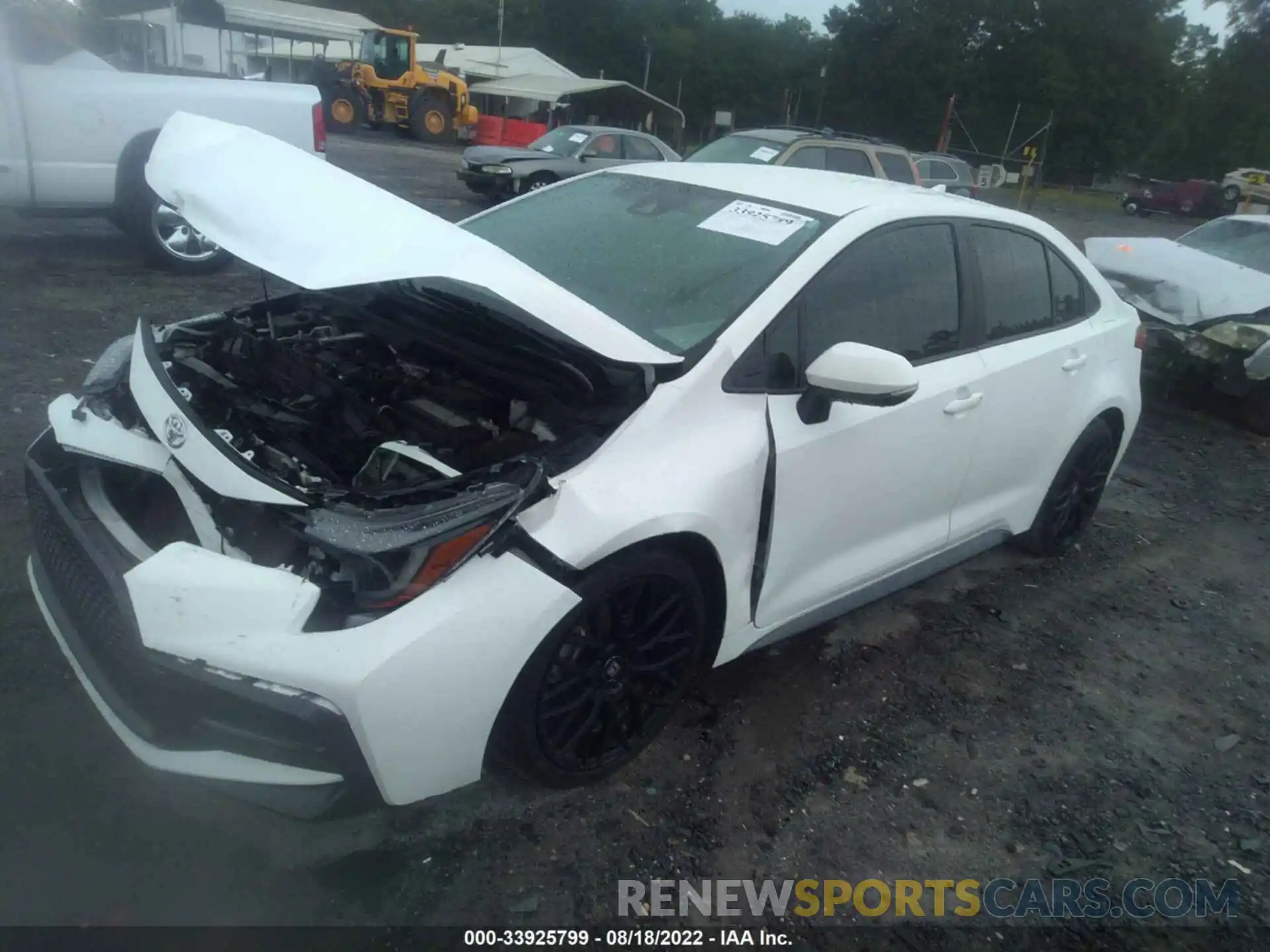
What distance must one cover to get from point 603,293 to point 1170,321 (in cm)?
608

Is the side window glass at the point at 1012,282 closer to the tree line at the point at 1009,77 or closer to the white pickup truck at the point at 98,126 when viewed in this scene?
the white pickup truck at the point at 98,126

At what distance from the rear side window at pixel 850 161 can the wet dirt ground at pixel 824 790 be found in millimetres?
8080

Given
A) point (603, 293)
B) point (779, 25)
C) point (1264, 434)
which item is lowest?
point (1264, 434)

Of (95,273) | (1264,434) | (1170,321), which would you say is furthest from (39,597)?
(1264,434)

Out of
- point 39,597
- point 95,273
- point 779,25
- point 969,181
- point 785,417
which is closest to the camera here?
point 39,597

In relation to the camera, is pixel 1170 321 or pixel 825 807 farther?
pixel 1170 321

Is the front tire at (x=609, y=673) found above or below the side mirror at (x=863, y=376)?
below

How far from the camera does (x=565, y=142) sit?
15180 mm

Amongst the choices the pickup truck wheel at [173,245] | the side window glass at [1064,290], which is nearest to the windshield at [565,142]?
the pickup truck wheel at [173,245]

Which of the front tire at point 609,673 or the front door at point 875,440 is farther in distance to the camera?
the front door at point 875,440

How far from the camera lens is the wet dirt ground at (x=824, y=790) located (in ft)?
7.55

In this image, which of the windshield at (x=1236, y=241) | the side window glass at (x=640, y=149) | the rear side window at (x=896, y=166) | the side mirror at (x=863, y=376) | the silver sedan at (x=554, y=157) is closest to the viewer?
the side mirror at (x=863, y=376)

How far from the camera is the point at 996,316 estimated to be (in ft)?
11.6

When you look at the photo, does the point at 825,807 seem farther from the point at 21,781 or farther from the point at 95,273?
the point at 95,273
